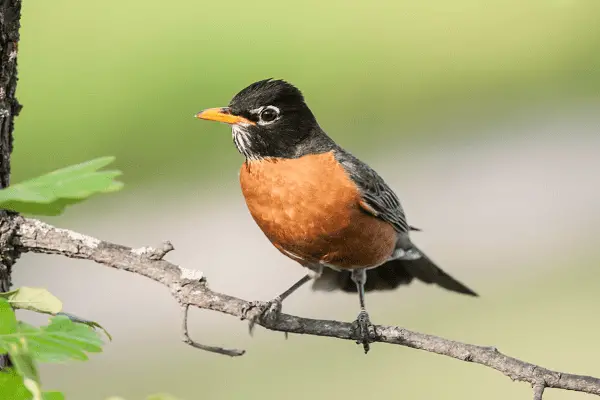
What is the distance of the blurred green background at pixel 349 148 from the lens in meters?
6.31

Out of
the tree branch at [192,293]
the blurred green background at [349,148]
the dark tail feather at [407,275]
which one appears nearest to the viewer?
the tree branch at [192,293]

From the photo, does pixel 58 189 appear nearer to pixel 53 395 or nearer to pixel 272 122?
pixel 53 395

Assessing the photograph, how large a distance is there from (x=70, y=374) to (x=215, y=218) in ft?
5.82

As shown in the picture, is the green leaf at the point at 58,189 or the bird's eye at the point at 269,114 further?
the bird's eye at the point at 269,114

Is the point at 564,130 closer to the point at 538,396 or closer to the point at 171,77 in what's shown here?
the point at 171,77

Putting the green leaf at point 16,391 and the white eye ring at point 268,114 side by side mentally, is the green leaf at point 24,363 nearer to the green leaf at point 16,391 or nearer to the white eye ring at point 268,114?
the green leaf at point 16,391

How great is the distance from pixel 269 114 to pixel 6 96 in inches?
49.0

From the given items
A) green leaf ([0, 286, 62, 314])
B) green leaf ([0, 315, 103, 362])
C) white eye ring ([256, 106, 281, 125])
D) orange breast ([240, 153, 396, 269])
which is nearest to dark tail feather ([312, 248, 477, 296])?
orange breast ([240, 153, 396, 269])

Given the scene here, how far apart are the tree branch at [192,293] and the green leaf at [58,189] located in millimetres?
827

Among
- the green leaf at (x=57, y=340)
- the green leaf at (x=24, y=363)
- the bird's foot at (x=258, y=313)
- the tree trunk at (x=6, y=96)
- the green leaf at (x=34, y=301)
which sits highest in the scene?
the tree trunk at (x=6, y=96)

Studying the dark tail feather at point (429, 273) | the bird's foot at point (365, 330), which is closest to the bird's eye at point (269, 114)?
the bird's foot at point (365, 330)

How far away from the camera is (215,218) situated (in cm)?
729

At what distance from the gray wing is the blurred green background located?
2.32m

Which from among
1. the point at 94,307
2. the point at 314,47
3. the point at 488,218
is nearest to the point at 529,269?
the point at 488,218
